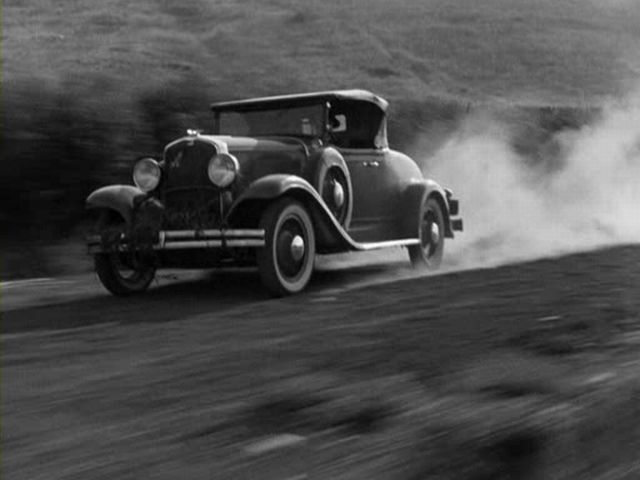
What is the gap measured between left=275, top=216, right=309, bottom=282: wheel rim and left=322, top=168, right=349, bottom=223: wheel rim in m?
0.60

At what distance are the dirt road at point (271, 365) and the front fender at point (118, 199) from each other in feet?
2.24

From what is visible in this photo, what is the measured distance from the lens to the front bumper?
7.23 meters

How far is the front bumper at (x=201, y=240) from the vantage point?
23.7 ft

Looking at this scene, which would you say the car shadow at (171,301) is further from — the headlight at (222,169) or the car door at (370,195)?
the headlight at (222,169)

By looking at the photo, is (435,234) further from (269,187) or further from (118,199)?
(118,199)

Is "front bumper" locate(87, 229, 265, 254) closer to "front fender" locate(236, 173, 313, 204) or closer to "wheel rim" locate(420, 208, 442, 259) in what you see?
"front fender" locate(236, 173, 313, 204)

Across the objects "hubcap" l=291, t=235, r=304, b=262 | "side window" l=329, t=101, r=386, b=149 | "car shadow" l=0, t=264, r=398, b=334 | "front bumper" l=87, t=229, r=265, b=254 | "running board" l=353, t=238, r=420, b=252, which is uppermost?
"side window" l=329, t=101, r=386, b=149

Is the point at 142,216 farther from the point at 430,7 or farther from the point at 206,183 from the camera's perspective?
the point at 430,7

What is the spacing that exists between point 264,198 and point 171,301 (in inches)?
39.1

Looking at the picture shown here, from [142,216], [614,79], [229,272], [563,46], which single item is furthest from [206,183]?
[563,46]

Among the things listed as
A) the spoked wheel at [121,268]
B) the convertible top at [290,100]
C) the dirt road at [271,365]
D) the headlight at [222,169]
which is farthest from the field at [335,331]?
the convertible top at [290,100]

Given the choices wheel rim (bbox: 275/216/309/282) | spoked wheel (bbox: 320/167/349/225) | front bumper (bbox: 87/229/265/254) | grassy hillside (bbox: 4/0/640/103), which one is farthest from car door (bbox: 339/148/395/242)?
grassy hillside (bbox: 4/0/640/103)

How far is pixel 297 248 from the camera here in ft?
25.5

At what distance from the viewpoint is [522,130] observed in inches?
833
